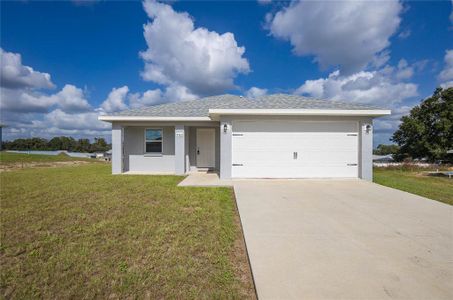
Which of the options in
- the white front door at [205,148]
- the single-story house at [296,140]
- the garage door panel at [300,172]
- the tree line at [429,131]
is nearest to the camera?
the single-story house at [296,140]

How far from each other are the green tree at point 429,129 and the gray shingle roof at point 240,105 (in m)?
20.4

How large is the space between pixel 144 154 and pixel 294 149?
7.77 metres

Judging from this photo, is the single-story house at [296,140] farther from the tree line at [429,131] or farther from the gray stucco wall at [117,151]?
the tree line at [429,131]

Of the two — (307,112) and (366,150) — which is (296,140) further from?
(366,150)

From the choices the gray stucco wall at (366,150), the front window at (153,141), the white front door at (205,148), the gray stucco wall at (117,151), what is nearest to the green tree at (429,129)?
the gray stucco wall at (366,150)

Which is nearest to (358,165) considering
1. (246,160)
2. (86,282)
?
(246,160)

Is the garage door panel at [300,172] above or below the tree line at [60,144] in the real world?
below

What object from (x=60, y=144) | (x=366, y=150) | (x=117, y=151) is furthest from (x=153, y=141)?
(x=60, y=144)

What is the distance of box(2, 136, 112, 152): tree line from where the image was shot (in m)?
55.8

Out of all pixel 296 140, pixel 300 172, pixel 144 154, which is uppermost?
pixel 296 140

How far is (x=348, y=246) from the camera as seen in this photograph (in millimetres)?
3281

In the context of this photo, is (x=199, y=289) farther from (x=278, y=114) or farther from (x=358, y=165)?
(x=358, y=165)

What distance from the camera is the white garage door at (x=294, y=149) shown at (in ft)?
28.9

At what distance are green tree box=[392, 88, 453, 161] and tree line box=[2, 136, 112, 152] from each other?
62.0 meters
